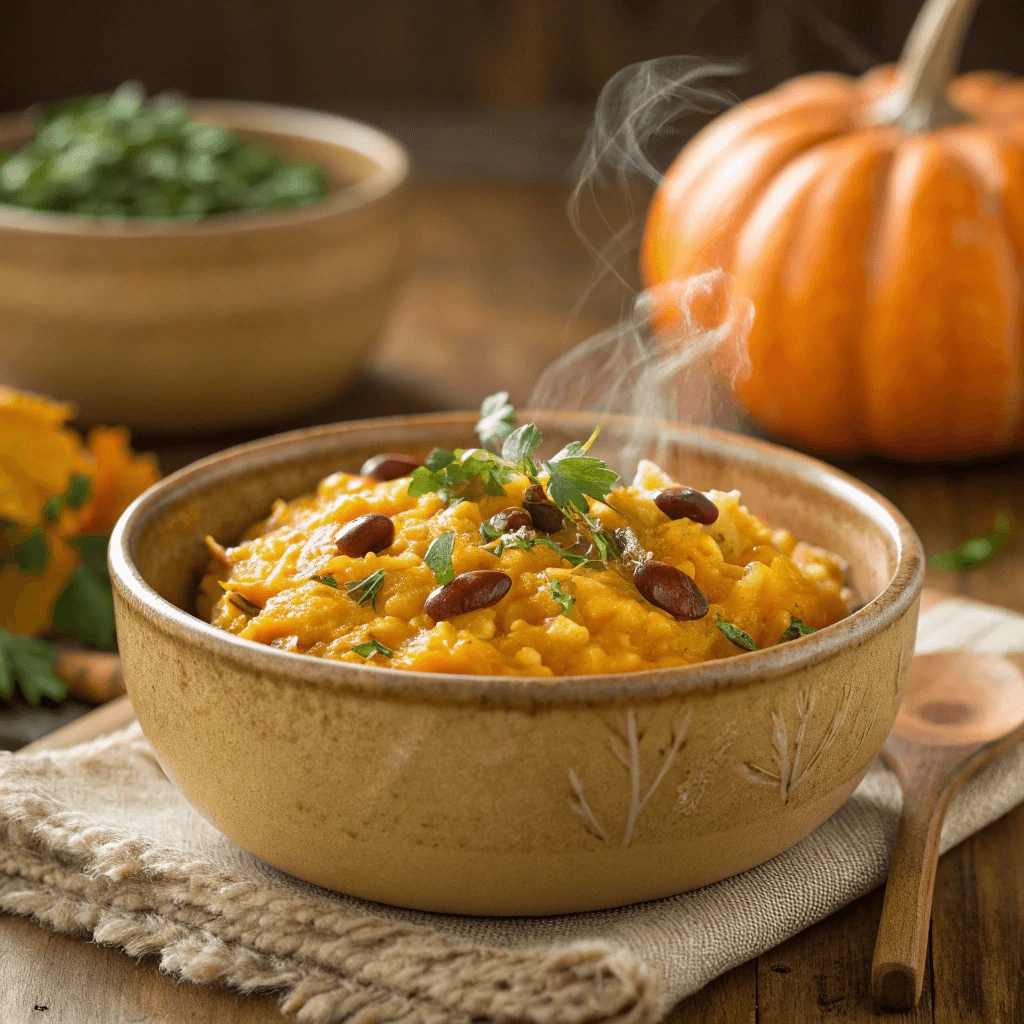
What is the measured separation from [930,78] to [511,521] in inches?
101

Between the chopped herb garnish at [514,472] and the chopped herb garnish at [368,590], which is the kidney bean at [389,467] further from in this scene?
the chopped herb garnish at [368,590]

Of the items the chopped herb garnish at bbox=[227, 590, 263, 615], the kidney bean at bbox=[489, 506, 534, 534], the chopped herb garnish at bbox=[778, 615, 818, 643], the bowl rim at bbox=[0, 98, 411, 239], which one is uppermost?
the kidney bean at bbox=[489, 506, 534, 534]

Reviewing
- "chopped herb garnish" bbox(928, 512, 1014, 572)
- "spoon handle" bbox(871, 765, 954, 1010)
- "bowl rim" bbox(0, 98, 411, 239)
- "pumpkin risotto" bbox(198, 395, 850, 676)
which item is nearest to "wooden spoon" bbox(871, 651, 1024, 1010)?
"spoon handle" bbox(871, 765, 954, 1010)

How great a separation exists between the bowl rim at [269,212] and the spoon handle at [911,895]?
2.35 meters

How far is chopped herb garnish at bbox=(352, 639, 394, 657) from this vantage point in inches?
72.4

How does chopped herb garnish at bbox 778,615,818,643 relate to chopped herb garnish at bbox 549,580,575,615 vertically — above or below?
below

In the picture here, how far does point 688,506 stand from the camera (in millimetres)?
2021

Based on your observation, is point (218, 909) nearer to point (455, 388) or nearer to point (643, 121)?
point (643, 121)

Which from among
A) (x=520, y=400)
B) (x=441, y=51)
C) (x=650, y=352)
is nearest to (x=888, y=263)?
(x=520, y=400)

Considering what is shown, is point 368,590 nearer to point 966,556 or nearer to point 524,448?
point 524,448

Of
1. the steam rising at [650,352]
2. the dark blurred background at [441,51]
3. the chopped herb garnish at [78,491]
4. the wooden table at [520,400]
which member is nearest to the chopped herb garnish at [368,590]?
the wooden table at [520,400]

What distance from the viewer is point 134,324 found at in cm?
376

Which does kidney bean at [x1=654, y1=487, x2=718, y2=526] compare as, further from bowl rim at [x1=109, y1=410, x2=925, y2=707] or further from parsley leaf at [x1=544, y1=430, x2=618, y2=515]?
bowl rim at [x1=109, y1=410, x2=925, y2=707]

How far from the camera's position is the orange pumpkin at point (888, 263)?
376 centimetres
